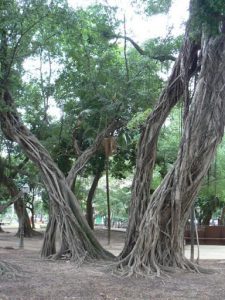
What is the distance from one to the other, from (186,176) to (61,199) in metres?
2.87

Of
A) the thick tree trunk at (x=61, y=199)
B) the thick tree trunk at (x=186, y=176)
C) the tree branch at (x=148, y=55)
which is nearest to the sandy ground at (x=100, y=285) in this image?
the thick tree trunk at (x=186, y=176)

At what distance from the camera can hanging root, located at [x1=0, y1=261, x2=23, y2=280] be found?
268 inches

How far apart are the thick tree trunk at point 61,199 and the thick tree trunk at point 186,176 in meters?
1.68

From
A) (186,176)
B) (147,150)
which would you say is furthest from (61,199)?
(186,176)

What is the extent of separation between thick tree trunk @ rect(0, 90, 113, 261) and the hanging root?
192 cm

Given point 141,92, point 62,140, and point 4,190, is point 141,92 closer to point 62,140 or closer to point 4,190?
point 62,140

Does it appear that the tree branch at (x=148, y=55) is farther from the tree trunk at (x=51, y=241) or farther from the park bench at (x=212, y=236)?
the park bench at (x=212, y=236)

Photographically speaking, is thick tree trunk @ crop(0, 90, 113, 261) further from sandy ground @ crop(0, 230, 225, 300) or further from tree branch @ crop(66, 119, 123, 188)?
sandy ground @ crop(0, 230, 225, 300)

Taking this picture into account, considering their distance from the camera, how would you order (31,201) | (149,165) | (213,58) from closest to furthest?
1. (213,58)
2. (149,165)
3. (31,201)

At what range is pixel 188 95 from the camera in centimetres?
836

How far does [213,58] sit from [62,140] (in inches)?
400

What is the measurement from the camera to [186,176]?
25.9ft

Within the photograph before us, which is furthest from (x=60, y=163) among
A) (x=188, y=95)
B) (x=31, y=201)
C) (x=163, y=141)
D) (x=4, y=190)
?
(x=188, y=95)

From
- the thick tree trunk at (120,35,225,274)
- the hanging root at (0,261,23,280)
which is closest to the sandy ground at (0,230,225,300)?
the hanging root at (0,261,23,280)
